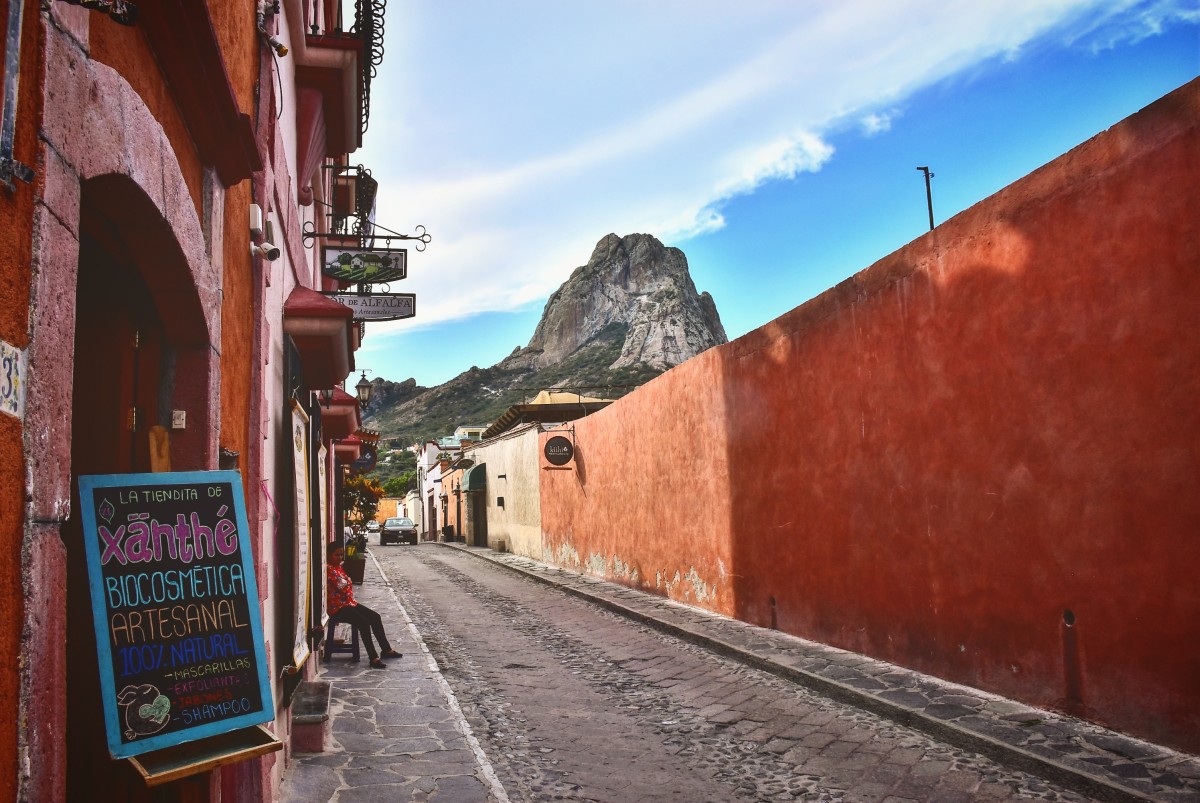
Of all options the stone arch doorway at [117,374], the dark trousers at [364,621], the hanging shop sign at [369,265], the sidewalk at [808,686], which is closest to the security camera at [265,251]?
the stone arch doorway at [117,374]

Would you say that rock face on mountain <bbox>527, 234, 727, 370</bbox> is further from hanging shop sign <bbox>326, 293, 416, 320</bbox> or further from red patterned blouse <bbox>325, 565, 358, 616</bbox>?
red patterned blouse <bbox>325, 565, 358, 616</bbox>

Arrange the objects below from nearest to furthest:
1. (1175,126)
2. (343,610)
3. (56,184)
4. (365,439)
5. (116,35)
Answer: (56,184) < (116,35) < (1175,126) < (343,610) < (365,439)

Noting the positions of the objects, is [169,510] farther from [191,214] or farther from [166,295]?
[191,214]

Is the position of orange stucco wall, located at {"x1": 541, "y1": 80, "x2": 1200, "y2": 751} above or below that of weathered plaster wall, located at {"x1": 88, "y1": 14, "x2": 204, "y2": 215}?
below

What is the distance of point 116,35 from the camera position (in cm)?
246

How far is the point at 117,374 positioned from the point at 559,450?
54.9 feet

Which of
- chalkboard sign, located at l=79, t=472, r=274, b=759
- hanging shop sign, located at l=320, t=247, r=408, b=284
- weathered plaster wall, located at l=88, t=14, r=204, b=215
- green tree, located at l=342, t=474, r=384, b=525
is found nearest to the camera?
weathered plaster wall, located at l=88, t=14, r=204, b=215

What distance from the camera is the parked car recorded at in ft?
132

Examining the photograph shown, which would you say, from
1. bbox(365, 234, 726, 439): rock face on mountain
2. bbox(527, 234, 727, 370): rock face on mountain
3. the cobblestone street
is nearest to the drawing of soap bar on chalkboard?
the cobblestone street

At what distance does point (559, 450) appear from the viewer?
19.8m

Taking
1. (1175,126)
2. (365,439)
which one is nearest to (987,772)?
(1175,126)

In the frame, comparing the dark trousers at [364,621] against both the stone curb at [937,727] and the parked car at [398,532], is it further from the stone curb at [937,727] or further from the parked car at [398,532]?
the parked car at [398,532]

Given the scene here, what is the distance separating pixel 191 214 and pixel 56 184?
1158 mm

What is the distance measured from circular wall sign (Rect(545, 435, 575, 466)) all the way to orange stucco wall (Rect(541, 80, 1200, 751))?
959 cm
